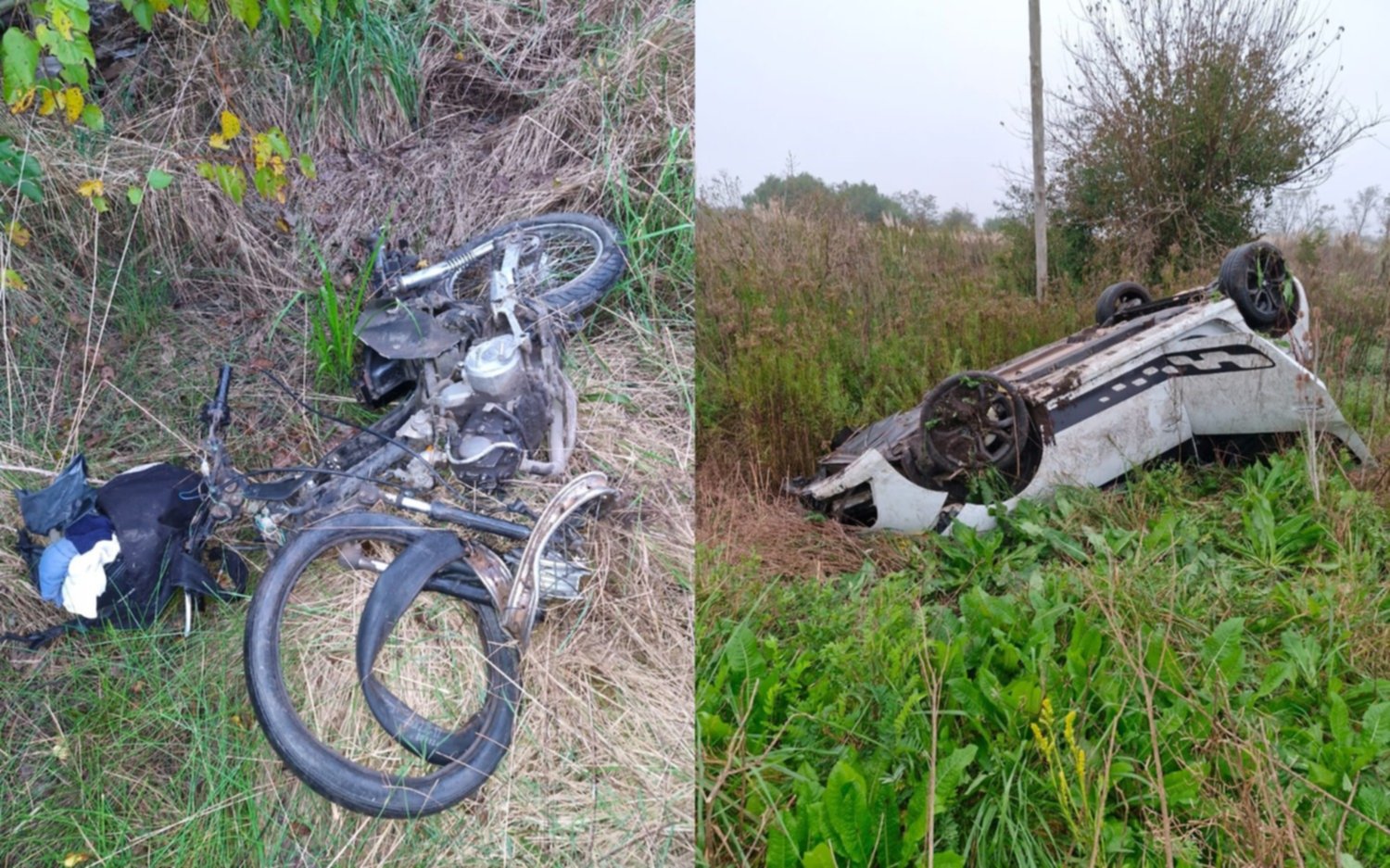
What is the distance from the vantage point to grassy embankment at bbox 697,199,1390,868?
1.34 metres

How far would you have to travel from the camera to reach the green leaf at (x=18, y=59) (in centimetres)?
182

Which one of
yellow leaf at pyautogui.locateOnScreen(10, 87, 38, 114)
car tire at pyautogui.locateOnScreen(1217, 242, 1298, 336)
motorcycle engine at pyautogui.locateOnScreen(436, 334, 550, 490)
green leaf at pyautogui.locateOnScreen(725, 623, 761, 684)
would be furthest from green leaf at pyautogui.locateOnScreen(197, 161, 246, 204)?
car tire at pyautogui.locateOnScreen(1217, 242, 1298, 336)

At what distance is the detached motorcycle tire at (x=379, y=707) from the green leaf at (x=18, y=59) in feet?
3.50

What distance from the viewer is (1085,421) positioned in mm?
Result: 2746

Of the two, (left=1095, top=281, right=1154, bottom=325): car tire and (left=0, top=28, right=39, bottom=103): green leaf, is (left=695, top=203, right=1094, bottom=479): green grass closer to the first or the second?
(left=1095, top=281, right=1154, bottom=325): car tire

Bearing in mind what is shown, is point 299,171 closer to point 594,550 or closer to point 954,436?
point 594,550

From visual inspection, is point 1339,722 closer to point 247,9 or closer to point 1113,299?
point 1113,299

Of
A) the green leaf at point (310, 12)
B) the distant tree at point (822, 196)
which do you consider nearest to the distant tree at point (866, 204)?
the distant tree at point (822, 196)

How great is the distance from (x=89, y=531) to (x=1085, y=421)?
250cm

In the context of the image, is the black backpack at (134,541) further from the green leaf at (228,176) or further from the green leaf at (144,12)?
the green leaf at (144,12)

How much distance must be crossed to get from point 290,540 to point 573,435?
0.72m

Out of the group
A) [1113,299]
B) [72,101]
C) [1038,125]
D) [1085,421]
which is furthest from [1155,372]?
[72,101]

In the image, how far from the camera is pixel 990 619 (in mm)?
1858

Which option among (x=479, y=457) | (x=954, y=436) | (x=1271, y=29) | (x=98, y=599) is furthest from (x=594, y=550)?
(x=1271, y=29)
